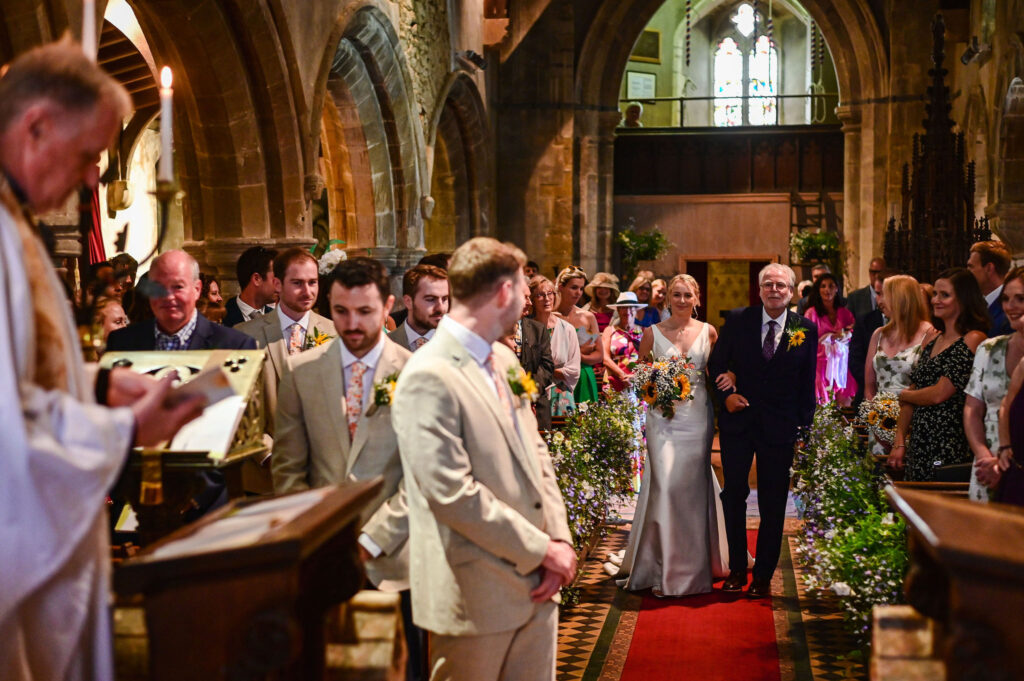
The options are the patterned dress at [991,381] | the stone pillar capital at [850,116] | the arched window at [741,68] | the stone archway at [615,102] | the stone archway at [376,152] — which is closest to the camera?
the patterned dress at [991,381]

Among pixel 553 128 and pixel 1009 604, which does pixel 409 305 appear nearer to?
pixel 1009 604

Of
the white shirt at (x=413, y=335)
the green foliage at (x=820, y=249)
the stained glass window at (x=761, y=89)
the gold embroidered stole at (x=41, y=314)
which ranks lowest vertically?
the white shirt at (x=413, y=335)

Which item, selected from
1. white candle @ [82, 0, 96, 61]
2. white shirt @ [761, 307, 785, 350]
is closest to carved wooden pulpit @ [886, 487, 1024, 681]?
white candle @ [82, 0, 96, 61]

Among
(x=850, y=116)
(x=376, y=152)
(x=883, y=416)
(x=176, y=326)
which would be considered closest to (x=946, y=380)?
(x=883, y=416)

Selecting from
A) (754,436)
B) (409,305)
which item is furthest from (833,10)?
(409,305)

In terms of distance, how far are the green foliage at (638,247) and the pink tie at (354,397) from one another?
1481 cm

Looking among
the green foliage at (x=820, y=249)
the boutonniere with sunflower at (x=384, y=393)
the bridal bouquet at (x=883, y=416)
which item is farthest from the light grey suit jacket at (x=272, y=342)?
the green foliage at (x=820, y=249)

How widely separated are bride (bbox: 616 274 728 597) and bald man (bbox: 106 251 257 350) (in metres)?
2.66

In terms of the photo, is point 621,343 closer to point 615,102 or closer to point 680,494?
point 680,494

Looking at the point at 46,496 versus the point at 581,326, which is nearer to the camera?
the point at 46,496

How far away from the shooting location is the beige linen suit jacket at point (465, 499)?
9.02 ft

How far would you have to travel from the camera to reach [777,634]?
208 inches

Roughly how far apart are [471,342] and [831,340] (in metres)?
8.43

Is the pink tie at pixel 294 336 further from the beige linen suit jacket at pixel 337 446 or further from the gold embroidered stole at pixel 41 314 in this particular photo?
the gold embroidered stole at pixel 41 314
